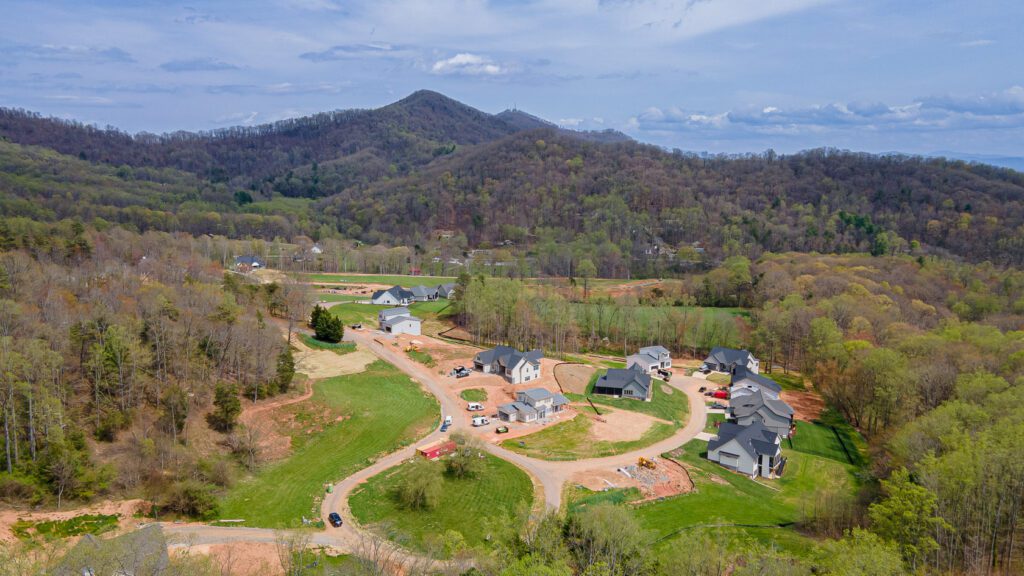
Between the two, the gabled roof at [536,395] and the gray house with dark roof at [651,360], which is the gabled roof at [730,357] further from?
the gabled roof at [536,395]

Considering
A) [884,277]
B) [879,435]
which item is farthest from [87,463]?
[884,277]

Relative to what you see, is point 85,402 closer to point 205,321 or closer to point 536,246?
point 205,321

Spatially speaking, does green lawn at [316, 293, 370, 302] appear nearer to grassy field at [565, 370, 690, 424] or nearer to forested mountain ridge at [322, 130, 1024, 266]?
grassy field at [565, 370, 690, 424]

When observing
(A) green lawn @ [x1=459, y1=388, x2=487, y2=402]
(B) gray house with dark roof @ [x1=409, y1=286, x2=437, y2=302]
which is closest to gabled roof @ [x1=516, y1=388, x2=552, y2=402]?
(A) green lawn @ [x1=459, y1=388, x2=487, y2=402]

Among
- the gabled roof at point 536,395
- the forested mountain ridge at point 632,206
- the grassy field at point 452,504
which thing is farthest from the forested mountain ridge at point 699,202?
the grassy field at point 452,504

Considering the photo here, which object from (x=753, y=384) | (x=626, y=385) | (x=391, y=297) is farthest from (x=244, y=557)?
(x=391, y=297)

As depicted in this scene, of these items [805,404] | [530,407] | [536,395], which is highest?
[536,395]

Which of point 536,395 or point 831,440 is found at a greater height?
point 536,395

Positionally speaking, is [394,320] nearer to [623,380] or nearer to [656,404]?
[623,380]
